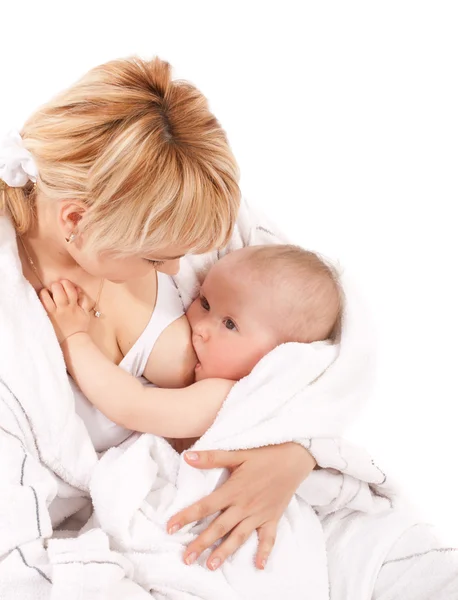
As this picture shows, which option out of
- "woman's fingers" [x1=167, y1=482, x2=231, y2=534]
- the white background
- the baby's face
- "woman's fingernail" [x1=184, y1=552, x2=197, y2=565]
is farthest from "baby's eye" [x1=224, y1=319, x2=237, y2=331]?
the white background

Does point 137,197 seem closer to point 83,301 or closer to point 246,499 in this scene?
point 83,301

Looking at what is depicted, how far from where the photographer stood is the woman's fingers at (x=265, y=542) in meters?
1.37

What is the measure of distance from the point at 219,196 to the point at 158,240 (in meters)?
0.12

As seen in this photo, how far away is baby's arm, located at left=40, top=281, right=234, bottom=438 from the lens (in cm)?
135

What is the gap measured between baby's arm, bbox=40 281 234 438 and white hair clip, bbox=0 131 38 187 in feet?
0.70

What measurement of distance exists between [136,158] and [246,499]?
0.63 meters

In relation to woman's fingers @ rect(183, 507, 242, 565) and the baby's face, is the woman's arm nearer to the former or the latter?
the baby's face

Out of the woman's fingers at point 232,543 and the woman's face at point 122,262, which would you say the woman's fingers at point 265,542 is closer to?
the woman's fingers at point 232,543

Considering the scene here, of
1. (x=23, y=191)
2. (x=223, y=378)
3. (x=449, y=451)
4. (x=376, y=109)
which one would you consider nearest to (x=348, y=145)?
(x=376, y=109)

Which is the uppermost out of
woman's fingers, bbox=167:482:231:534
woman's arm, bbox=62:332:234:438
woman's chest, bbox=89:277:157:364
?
woman's chest, bbox=89:277:157:364

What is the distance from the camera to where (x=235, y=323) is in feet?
5.00

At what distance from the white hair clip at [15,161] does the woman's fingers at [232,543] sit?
69 cm

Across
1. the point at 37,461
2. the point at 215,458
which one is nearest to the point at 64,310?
the point at 37,461

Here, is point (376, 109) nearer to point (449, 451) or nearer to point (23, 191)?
point (449, 451)
